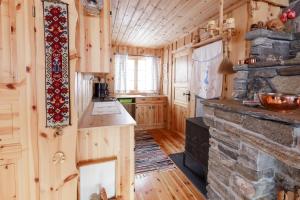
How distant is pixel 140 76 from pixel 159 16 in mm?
2594

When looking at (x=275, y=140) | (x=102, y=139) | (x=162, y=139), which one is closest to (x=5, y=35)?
(x=102, y=139)

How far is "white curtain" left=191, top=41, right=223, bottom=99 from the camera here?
2.68 meters

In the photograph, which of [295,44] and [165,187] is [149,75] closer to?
[165,187]

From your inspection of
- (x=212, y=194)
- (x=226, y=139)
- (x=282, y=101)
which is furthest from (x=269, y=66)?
(x=212, y=194)

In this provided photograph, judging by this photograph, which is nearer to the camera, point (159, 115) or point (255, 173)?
point (255, 173)

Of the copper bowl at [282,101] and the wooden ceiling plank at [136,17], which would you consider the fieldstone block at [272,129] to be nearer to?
the copper bowl at [282,101]

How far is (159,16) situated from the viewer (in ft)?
8.70

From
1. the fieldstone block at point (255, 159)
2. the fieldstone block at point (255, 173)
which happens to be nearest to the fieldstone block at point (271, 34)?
the fieldstone block at point (255, 159)

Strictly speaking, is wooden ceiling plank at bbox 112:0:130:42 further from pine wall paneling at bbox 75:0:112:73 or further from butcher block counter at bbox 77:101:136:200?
butcher block counter at bbox 77:101:136:200

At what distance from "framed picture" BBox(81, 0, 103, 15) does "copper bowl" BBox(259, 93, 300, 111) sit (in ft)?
5.00

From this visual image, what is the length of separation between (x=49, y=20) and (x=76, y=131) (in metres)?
0.80

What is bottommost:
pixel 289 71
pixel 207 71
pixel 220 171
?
pixel 220 171

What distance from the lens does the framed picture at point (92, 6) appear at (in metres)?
1.43

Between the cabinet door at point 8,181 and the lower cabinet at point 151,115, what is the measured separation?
137 inches
